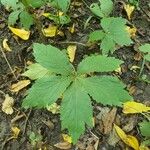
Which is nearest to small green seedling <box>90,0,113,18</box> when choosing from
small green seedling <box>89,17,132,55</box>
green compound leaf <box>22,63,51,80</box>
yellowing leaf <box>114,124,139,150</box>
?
small green seedling <box>89,17,132,55</box>

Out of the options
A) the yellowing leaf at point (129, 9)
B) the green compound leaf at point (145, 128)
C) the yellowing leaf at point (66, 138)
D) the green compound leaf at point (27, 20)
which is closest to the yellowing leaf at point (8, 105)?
the yellowing leaf at point (66, 138)

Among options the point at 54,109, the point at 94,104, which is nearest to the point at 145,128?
the point at 94,104

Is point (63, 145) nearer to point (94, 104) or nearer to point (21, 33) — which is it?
point (94, 104)

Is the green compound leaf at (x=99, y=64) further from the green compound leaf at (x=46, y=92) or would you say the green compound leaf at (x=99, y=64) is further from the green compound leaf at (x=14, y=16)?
the green compound leaf at (x=14, y=16)

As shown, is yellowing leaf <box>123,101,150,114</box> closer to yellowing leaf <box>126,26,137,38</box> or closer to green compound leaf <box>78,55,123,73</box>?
green compound leaf <box>78,55,123,73</box>

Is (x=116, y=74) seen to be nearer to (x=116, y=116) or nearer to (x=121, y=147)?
(x=116, y=116)

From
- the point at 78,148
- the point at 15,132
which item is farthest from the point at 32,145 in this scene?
the point at 78,148
